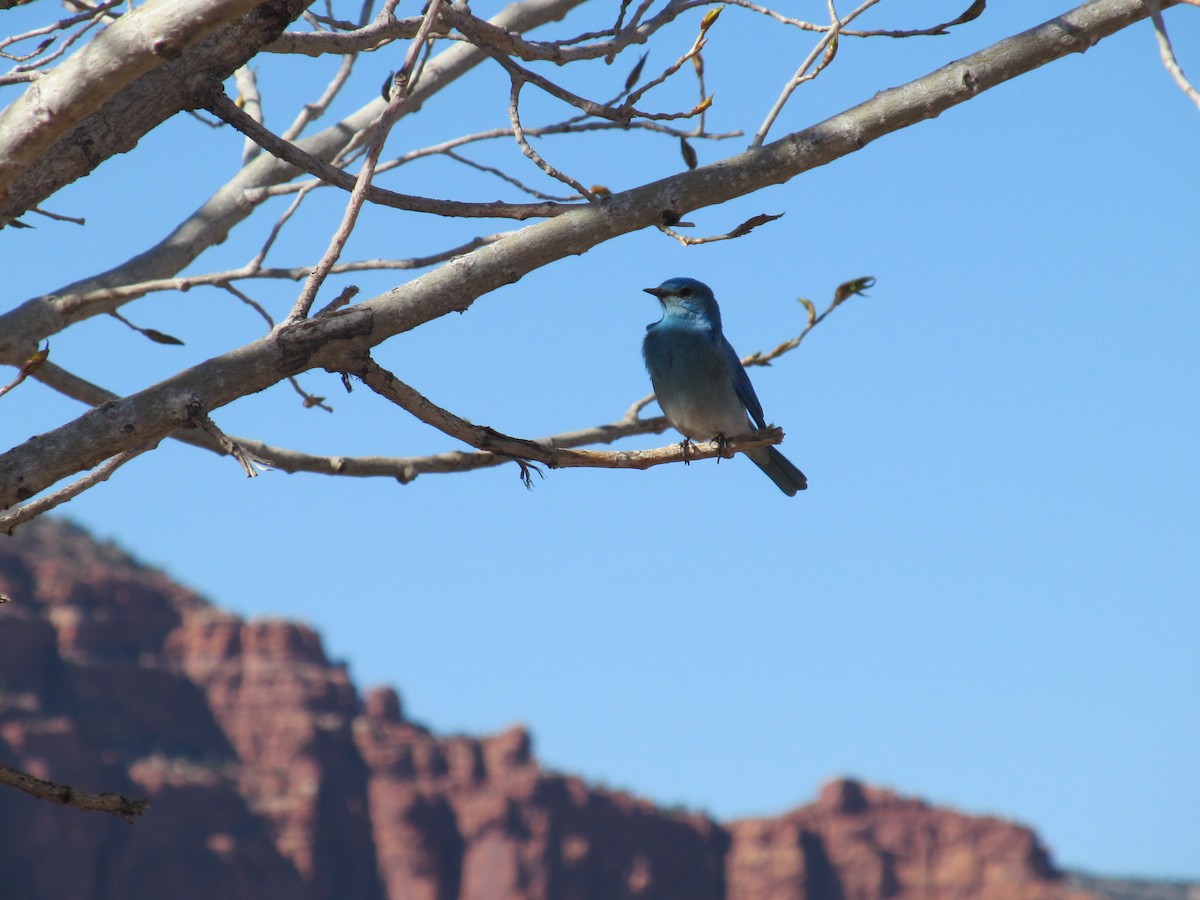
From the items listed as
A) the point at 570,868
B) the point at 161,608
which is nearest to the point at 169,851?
the point at 161,608

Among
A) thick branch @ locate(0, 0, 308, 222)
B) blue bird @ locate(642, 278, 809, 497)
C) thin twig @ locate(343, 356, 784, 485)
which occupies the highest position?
blue bird @ locate(642, 278, 809, 497)

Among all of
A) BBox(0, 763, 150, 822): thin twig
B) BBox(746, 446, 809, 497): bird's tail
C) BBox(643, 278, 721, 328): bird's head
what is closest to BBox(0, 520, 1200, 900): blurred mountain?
BBox(643, 278, 721, 328): bird's head

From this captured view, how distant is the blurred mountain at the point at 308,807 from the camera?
47.3m

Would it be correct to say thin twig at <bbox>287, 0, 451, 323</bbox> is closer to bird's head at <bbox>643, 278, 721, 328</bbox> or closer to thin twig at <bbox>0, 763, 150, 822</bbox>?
thin twig at <bbox>0, 763, 150, 822</bbox>

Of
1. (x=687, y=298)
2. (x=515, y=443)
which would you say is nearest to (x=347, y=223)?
(x=515, y=443)

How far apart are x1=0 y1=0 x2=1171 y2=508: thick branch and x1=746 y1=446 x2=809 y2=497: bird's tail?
325cm

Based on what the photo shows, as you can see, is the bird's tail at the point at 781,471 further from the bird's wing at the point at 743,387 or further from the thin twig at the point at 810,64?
the thin twig at the point at 810,64

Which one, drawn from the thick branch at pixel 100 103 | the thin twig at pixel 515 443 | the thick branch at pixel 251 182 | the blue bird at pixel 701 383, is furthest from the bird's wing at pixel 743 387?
the thick branch at pixel 100 103

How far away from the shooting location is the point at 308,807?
166 ft

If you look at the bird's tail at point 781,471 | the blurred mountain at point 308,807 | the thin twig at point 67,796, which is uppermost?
the blurred mountain at point 308,807

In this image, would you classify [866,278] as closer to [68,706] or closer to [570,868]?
[68,706]

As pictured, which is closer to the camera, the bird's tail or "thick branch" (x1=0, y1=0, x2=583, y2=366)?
"thick branch" (x1=0, y1=0, x2=583, y2=366)

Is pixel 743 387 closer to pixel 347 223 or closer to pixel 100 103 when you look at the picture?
pixel 347 223

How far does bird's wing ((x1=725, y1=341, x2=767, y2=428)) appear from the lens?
746 cm
